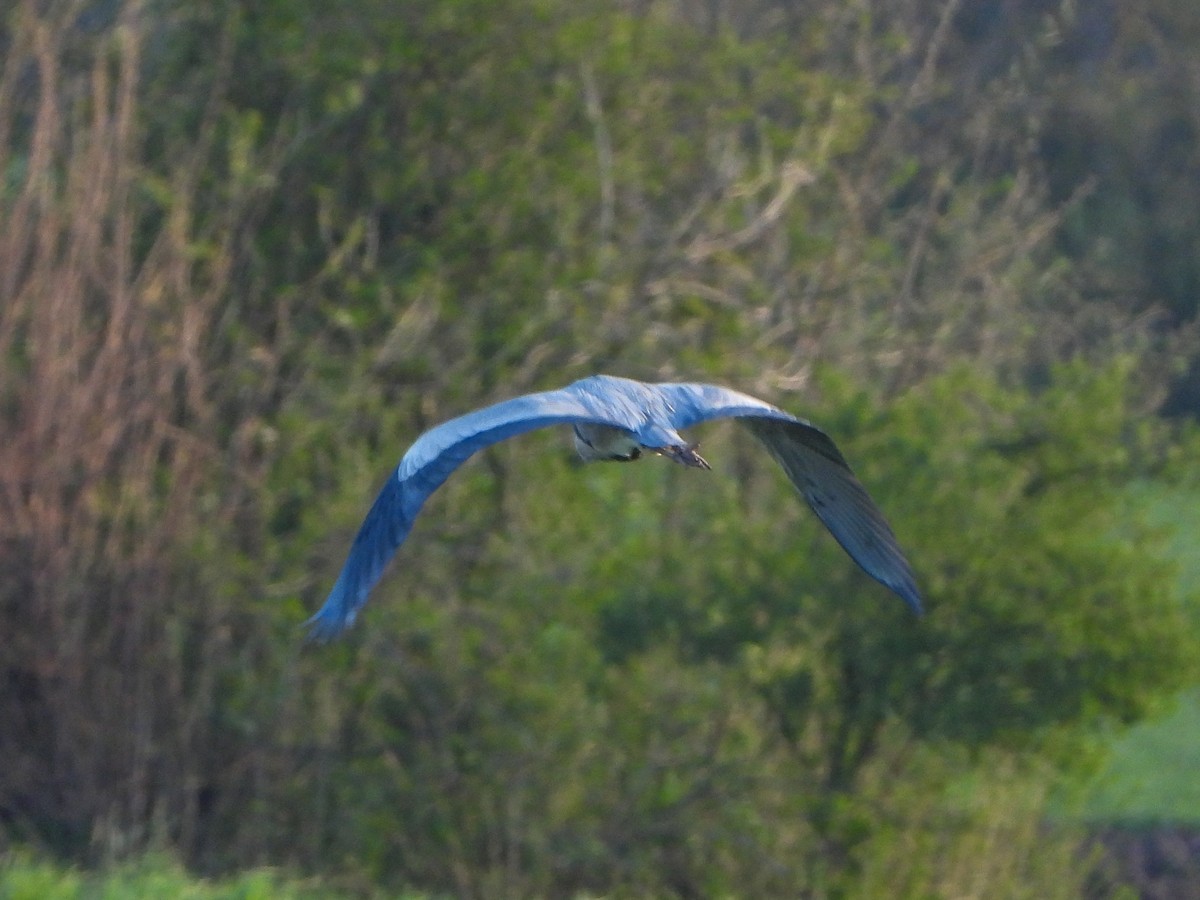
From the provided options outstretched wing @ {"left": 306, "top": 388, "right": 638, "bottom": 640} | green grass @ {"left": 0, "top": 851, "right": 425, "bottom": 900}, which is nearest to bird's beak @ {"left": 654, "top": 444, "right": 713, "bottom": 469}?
outstretched wing @ {"left": 306, "top": 388, "right": 638, "bottom": 640}

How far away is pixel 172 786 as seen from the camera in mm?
8273

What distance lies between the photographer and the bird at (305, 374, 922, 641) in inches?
154

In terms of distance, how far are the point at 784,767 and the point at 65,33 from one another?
466 centimetres

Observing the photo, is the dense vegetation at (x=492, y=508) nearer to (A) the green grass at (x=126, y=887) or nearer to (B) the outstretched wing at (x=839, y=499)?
(A) the green grass at (x=126, y=887)

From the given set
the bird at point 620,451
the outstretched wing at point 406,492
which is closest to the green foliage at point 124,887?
the bird at point 620,451

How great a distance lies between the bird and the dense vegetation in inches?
85.9

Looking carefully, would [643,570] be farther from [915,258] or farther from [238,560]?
[915,258]

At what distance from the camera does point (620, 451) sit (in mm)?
4969

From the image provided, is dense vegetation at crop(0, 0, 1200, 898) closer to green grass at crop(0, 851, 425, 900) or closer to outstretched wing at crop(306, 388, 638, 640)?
green grass at crop(0, 851, 425, 900)

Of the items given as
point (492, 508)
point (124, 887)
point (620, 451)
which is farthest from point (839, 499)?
point (492, 508)

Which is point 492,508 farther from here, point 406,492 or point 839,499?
point 406,492

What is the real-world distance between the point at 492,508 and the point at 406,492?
15.8 feet

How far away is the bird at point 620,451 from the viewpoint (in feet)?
12.9

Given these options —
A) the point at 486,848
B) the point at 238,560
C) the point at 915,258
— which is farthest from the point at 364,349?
the point at 915,258
